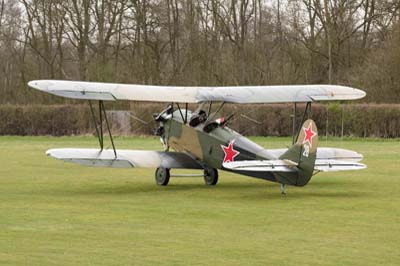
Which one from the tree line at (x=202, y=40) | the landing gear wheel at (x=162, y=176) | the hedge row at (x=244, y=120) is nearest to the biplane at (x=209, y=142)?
the landing gear wheel at (x=162, y=176)

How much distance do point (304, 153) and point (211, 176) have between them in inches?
Result: 149

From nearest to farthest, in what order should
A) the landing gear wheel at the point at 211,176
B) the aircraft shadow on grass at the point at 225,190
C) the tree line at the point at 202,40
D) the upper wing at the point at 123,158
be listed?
the aircraft shadow on grass at the point at 225,190 < the upper wing at the point at 123,158 < the landing gear wheel at the point at 211,176 < the tree line at the point at 202,40

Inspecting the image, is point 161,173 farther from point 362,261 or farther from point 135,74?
point 135,74

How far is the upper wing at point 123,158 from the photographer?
685 inches

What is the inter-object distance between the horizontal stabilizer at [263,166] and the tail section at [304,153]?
97mm

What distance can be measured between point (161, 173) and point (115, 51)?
36.9m

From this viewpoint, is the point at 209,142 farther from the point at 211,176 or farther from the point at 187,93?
the point at 211,176

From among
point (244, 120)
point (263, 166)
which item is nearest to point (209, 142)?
point (263, 166)

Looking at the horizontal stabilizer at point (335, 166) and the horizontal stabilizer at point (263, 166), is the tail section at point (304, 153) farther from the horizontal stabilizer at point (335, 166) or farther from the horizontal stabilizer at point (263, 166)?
the horizontal stabilizer at point (335, 166)

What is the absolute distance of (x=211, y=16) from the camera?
54.0 metres

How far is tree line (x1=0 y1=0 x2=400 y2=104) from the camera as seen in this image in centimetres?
4919

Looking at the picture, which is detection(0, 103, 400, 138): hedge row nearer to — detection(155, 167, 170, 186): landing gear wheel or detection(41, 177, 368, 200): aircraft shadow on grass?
detection(155, 167, 170, 186): landing gear wheel

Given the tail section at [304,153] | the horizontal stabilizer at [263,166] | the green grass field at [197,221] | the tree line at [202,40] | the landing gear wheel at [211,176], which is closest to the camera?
the green grass field at [197,221]

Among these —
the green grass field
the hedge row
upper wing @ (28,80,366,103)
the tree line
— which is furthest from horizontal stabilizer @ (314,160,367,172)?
the tree line
